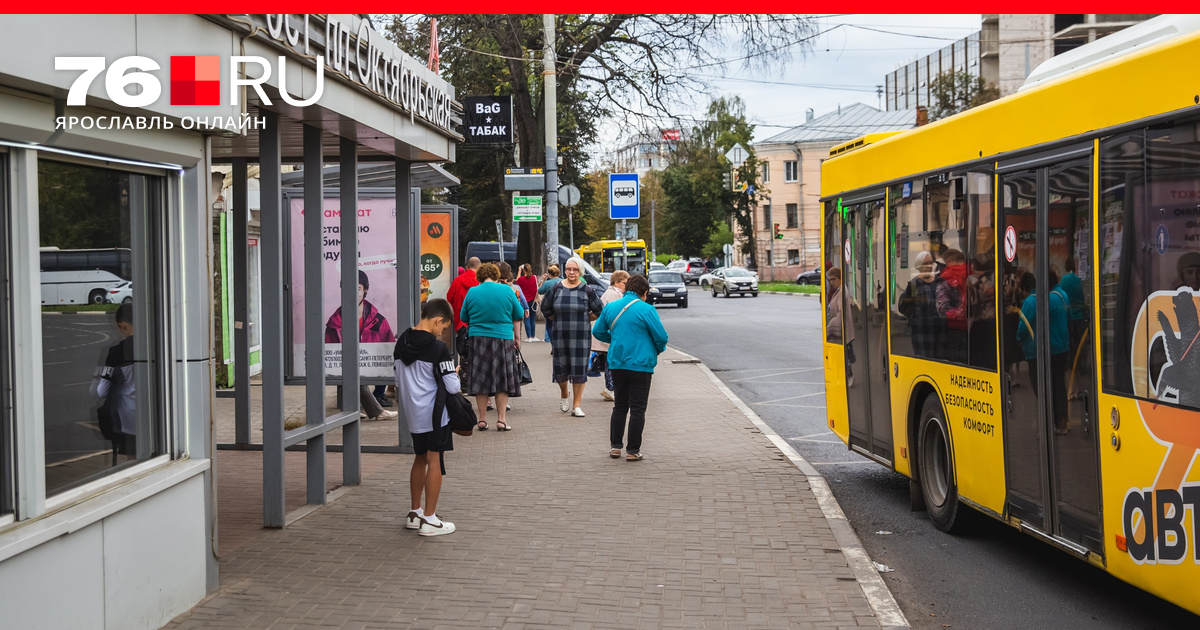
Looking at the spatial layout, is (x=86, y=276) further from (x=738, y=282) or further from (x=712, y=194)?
(x=712, y=194)

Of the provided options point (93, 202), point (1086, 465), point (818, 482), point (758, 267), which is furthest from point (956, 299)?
point (758, 267)

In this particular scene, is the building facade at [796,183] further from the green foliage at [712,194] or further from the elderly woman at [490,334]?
the elderly woman at [490,334]

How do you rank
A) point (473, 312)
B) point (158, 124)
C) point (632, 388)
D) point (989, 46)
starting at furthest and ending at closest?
point (989, 46)
point (473, 312)
point (632, 388)
point (158, 124)

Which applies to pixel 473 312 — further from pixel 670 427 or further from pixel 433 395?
pixel 433 395

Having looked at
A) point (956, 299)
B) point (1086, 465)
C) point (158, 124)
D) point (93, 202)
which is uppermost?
point (158, 124)

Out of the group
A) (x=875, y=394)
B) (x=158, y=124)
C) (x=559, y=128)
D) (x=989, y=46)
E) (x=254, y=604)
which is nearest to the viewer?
(x=158, y=124)

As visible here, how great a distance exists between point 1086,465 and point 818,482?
3721 millimetres

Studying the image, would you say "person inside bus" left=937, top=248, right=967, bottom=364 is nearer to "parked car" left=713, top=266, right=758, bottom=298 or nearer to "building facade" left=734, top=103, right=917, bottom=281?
"parked car" left=713, top=266, right=758, bottom=298

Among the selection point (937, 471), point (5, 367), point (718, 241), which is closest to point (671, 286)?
point (937, 471)

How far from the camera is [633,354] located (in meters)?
9.70

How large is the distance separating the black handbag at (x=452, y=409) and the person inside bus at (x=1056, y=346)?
3.19m

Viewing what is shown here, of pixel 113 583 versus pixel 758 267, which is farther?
pixel 758 267

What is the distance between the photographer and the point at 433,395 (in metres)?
7.11

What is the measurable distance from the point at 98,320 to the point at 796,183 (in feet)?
259
